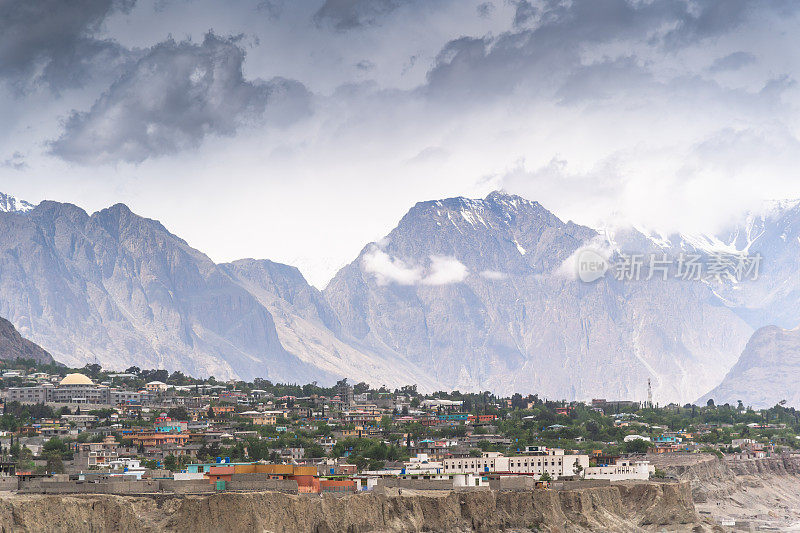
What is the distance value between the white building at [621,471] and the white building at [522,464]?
1.06 m

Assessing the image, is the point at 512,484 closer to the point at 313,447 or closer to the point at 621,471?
the point at 621,471

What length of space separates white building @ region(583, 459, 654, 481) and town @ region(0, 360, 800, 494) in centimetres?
16

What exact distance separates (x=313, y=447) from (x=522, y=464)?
24467 mm

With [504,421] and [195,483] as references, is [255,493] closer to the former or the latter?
[195,483]

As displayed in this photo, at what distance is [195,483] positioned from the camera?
285ft

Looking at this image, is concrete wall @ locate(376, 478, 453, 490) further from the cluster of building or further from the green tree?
Result: the green tree

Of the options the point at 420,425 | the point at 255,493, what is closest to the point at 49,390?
the point at 420,425

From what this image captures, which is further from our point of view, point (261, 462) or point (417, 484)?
point (261, 462)

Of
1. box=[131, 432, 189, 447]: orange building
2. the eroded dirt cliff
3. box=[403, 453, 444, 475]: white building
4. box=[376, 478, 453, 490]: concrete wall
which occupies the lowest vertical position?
the eroded dirt cliff

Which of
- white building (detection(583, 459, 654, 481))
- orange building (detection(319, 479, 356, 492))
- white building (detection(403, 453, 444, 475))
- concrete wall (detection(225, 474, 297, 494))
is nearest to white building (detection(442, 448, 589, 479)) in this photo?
white building (detection(583, 459, 654, 481))

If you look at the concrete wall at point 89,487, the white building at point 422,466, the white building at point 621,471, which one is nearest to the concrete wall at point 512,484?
the white building at point 422,466

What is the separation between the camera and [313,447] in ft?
463

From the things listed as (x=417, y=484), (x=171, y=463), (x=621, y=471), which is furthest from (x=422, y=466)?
(x=417, y=484)

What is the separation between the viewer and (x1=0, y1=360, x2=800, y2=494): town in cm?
9288
